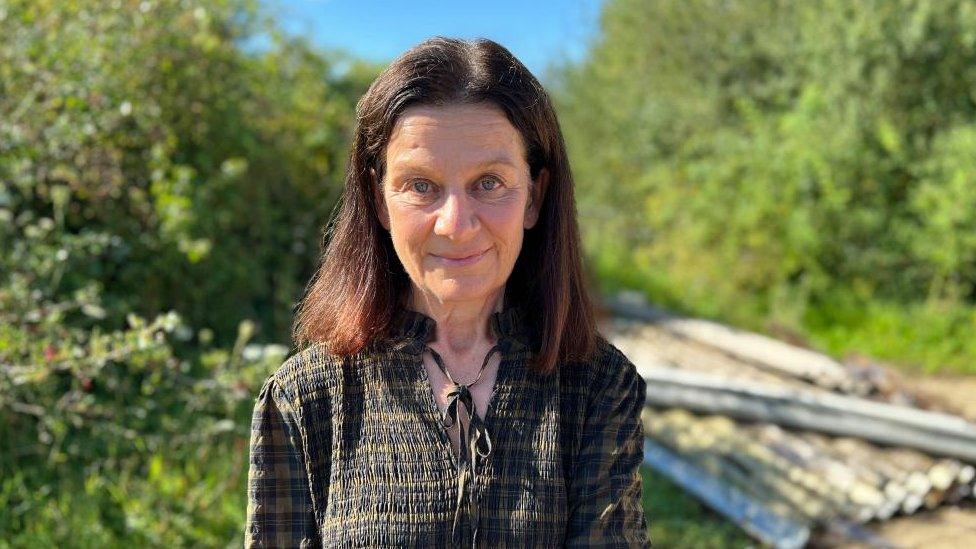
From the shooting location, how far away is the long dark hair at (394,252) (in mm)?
1699

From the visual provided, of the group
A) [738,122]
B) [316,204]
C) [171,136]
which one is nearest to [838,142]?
[738,122]

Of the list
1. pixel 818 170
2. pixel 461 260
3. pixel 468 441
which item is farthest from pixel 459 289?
pixel 818 170

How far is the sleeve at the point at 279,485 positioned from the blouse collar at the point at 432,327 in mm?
250

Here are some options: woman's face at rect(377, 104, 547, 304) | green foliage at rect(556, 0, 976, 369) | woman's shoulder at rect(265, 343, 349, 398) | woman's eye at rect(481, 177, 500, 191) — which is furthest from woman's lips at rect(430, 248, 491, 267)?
green foliage at rect(556, 0, 976, 369)

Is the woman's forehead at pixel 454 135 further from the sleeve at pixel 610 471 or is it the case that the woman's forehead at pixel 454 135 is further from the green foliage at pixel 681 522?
the green foliage at pixel 681 522

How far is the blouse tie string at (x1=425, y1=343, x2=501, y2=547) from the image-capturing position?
1.67m

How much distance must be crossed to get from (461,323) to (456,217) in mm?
265

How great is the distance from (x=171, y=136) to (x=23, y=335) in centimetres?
178

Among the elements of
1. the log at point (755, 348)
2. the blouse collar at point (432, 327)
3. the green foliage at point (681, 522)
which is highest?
the blouse collar at point (432, 327)

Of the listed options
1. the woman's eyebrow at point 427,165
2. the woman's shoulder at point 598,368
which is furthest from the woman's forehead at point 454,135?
the woman's shoulder at point 598,368

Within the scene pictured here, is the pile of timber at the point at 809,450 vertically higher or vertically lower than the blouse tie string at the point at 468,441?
lower

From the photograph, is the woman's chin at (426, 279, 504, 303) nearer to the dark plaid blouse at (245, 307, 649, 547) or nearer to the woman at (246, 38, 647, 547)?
the woman at (246, 38, 647, 547)

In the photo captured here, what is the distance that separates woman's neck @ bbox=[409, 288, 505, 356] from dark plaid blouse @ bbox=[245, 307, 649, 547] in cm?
3

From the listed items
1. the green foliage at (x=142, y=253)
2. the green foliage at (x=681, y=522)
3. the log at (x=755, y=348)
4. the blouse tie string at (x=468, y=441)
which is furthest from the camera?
A: the log at (x=755, y=348)
